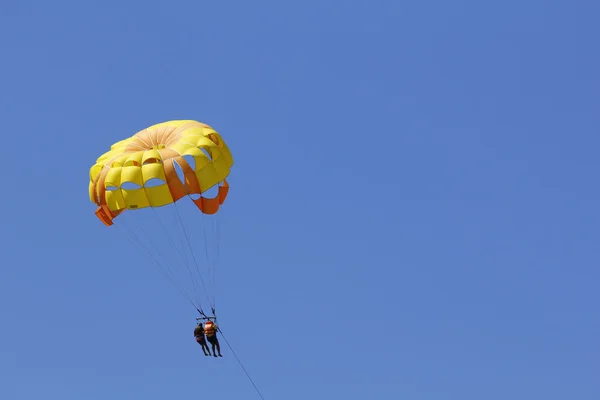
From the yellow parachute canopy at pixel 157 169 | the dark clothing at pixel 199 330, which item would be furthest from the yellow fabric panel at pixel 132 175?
the dark clothing at pixel 199 330

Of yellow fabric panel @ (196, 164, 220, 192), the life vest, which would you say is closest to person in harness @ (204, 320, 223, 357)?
the life vest

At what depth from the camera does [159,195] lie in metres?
46.5

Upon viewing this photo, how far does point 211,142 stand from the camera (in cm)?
4703

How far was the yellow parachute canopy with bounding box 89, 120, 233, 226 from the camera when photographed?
4588 centimetres

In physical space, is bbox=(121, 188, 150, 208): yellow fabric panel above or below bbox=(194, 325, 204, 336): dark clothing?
above

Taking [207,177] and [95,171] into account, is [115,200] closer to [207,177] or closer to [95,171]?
[95,171]

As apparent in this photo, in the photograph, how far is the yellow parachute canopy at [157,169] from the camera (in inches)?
1806

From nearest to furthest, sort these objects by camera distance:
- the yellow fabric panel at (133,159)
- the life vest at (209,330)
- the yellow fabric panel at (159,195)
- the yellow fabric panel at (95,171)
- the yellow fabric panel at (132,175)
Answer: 1. the yellow fabric panel at (132,175)
2. the life vest at (209,330)
3. the yellow fabric panel at (133,159)
4. the yellow fabric panel at (159,195)
5. the yellow fabric panel at (95,171)

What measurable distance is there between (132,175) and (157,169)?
76cm

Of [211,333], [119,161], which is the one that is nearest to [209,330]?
[211,333]

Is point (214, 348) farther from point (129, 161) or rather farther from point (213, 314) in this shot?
point (129, 161)

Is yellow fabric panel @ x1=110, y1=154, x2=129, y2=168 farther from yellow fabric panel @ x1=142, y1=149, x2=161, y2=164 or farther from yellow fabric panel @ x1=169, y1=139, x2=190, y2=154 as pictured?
yellow fabric panel @ x1=169, y1=139, x2=190, y2=154

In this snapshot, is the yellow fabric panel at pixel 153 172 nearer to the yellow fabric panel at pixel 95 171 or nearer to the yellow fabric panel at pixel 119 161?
the yellow fabric panel at pixel 119 161

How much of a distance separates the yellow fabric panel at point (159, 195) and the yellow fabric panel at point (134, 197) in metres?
0.15
